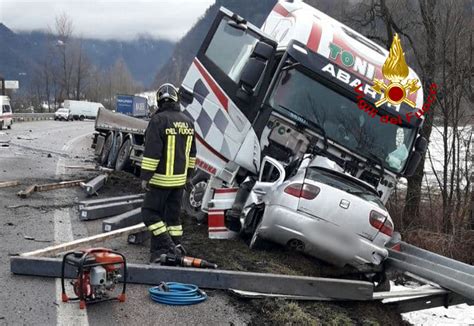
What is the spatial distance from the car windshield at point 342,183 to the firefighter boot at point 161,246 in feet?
5.90

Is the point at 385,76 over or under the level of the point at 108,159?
over

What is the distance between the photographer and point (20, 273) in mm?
4773

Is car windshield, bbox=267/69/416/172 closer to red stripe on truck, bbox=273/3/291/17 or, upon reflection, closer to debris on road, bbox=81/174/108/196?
red stripe on truck, bbox=273/3/291/17

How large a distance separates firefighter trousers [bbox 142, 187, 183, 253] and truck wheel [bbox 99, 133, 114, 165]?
985cm

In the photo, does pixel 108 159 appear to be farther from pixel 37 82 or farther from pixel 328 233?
pixel 37 82

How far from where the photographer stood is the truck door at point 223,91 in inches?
300

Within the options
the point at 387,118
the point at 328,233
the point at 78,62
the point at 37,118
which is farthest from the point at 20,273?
the point at 78,62

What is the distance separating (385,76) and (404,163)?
4.39ft

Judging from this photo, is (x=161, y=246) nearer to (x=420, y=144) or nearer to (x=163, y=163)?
(x=163, y=163)

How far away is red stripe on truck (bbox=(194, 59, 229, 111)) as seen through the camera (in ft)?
25.8

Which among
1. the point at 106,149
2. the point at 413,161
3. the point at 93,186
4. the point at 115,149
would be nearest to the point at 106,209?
the point at 93,186

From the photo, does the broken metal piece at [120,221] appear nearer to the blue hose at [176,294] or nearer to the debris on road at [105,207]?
the debris on road at [105,207]

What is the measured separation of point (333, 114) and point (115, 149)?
8.52m

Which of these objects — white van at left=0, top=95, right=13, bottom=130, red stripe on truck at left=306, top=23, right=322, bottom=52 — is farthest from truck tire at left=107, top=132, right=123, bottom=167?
white van at left=0, top=95, right=13, bottom=130
